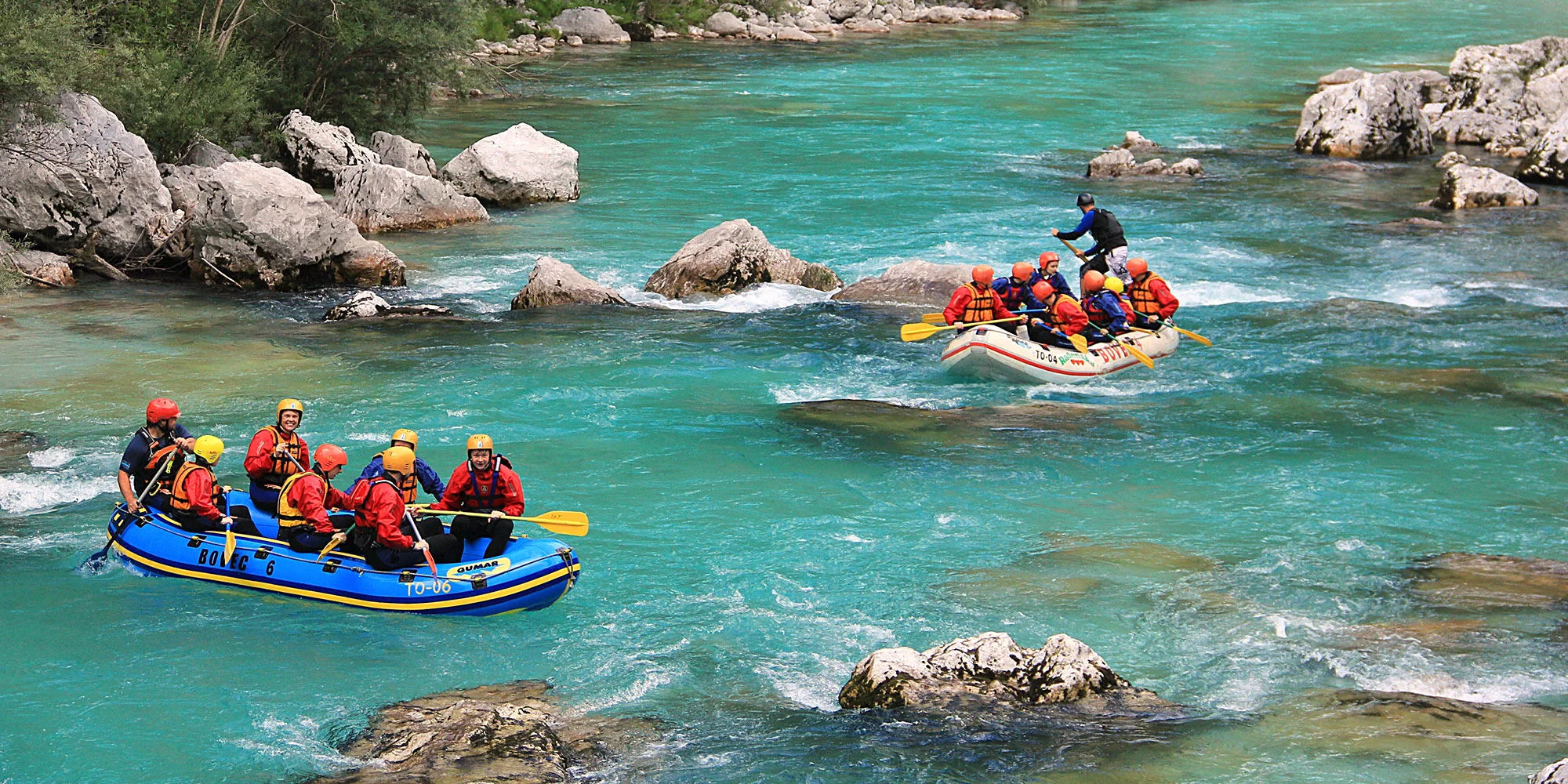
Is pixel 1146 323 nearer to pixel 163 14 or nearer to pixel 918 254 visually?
pixel 918 254

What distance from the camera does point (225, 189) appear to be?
21000 millimetres

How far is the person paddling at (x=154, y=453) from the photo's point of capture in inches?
477

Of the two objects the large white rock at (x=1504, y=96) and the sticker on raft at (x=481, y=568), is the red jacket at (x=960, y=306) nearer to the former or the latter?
the sticker on raft at (x=481, y=568)

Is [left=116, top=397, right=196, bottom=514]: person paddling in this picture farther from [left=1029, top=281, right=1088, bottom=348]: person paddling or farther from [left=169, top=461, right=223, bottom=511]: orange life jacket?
[left=1029, top=281, right=1088, bottom=348]: person paddling

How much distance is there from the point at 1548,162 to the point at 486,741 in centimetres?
2561

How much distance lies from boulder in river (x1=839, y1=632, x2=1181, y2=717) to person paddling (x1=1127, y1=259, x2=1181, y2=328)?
8871mm

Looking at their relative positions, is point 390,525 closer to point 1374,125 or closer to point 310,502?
point 310,502

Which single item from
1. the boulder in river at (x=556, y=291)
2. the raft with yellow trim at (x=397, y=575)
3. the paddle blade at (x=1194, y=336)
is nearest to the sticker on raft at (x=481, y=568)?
the raft with yellow trim at (x=397, y=575)

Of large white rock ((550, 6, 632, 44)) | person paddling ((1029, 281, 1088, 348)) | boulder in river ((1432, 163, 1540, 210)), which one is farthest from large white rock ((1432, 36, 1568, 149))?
large white rock ((550, 6, 632, 44))

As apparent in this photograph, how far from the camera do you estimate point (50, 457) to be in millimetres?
14477

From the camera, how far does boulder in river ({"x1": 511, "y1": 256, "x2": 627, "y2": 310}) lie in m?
20.3

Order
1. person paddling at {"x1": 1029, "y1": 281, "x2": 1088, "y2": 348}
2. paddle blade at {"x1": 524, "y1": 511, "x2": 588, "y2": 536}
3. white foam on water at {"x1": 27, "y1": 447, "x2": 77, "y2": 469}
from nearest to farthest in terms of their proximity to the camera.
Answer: paddle blade at {"x1": 524, "y1": 511, "x2": 588, "y2": 536} → white foam on water at {"x1": 27, "y1": 447, "x2": 77, "y2": 469} → person paddling at {"x1": 1029, "y1": 281, "x2": 1088, "y2": 348}

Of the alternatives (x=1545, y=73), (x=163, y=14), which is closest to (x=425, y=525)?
(x=163, y=14)

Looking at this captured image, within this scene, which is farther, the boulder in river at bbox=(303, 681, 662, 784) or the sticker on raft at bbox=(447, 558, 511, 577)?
the sticker on raft at bbox=(447, 558, 511, 577)
